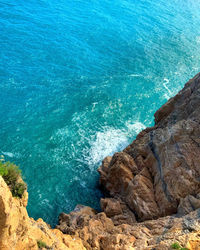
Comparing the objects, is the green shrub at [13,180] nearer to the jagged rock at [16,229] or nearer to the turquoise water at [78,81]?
the jagged rock at [16,229]

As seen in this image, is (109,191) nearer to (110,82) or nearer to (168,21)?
(110,82)

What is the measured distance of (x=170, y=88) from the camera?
46.6 metres

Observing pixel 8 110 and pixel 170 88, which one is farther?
pixel 170 88

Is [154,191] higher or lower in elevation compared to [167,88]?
lower

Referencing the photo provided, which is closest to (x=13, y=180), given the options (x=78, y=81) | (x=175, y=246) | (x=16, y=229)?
(x=16, y=229)

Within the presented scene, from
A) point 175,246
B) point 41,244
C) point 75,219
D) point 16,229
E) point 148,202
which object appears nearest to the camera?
point 16,229

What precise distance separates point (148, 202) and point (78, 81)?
1051 inches

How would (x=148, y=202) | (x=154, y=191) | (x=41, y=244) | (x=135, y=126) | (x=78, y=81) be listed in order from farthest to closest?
(x=78, y=81), (x=135, y=126), (x=154, y=191), (x=148, y=202), (x=41, y=244)

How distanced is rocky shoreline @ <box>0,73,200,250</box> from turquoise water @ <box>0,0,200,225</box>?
4.54m

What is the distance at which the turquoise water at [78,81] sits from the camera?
30828 millimetres

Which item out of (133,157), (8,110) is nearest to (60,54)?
(8,110)

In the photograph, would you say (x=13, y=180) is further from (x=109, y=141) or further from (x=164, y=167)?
(x=109, y=141)

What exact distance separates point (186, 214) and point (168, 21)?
191 feet

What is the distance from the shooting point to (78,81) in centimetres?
4425
